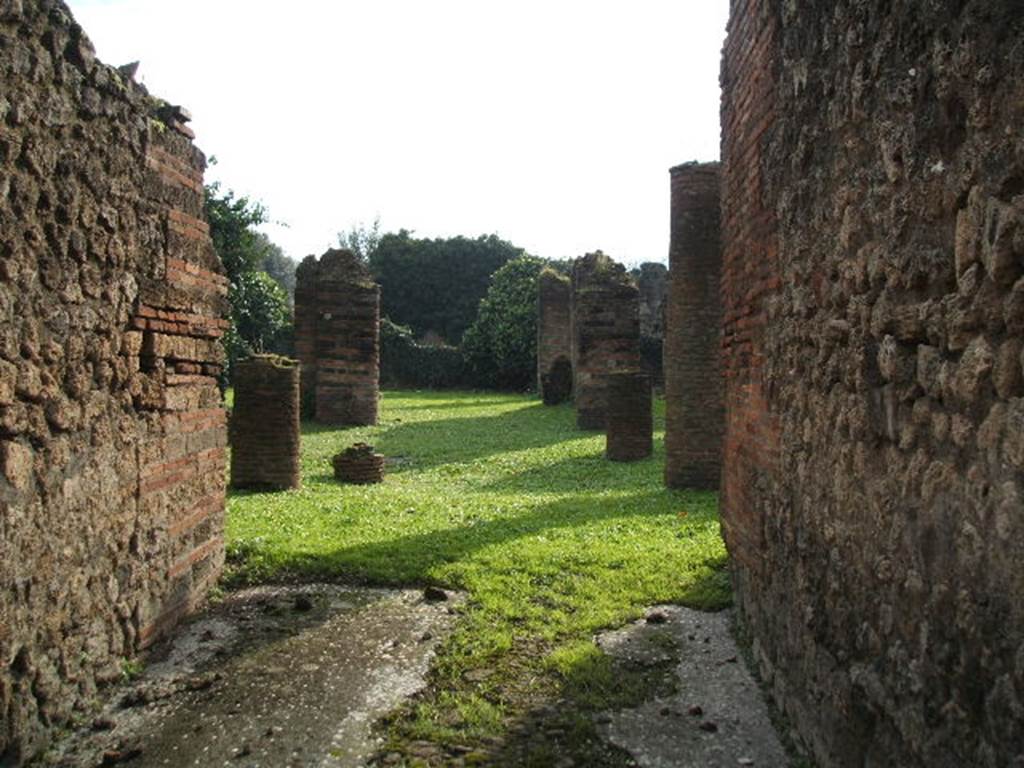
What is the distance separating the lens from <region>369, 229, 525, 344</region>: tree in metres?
43.1

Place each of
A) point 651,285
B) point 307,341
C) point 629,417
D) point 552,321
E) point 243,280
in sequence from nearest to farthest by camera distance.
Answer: point 629,417
point 307,341
point 243,280
point 552,321
point 651,285

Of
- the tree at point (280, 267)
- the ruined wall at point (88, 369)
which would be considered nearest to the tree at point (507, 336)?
the ruined wall at point (88, 369)

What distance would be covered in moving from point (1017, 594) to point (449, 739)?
8.55 feet

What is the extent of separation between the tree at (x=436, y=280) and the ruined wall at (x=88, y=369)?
37.6m

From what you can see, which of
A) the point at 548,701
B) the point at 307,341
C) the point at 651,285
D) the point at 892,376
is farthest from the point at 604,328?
the point at 651,285

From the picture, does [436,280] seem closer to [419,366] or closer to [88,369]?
[419,366]

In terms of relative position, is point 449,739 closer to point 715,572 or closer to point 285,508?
point 715,572

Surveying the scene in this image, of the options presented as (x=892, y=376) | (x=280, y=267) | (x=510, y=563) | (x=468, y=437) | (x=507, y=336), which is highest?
(x=280, y=267)

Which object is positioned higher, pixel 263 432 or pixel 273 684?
pixel 263 432

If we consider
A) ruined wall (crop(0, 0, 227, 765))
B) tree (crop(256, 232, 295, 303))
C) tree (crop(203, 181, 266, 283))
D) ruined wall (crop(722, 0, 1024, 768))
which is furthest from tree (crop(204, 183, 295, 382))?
tree (crop(256, 232, 295, 303))

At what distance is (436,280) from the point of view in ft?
142

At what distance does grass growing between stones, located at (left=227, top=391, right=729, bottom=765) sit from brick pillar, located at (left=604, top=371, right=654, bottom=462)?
11.7 inches

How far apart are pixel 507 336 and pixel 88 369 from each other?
28.8 metres

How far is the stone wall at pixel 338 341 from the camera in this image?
59.2ft
